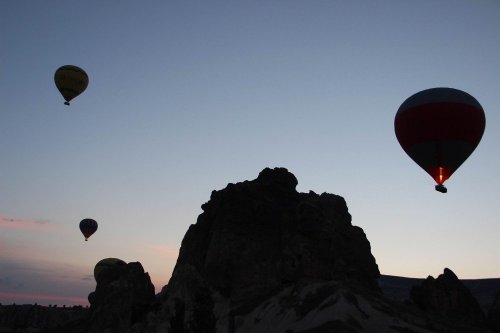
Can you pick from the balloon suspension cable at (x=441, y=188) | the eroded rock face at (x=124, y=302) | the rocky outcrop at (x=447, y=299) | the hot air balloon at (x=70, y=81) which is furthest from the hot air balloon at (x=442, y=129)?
the eroded rock face at (x=124, y=302)

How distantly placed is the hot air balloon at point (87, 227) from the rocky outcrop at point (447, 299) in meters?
76.2

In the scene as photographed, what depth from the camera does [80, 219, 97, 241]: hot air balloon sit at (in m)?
126

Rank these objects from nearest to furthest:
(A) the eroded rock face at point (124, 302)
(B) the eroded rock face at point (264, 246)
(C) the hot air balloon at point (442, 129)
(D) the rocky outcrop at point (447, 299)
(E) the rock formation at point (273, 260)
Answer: (C) the hot air balloon at point (442, 129)
(E) the rock formation at point (273, 260)
(D) the rocky outcrop at point (447, 299)
(B) the eroded rock face at point (264, 246)
(A) the eroded rock face at point (124, 302)

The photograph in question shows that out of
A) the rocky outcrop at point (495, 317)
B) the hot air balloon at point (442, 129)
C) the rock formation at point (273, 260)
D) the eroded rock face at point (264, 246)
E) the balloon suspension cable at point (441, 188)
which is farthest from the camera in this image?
the eroded rock face at point (264, 246)

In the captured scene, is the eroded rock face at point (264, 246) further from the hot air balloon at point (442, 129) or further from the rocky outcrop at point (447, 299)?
the hot air balloon at point (442, 129)

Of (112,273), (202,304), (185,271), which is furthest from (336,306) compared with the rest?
(112,273)

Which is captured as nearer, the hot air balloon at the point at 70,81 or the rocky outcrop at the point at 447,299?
the hot air balloon at the point at 70,81

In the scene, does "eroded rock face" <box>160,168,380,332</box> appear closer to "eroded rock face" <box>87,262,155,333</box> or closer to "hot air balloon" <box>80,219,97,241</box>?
"eroded rock face" <box>87,262,155,333</box>

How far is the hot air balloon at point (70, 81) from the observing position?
8233 cm

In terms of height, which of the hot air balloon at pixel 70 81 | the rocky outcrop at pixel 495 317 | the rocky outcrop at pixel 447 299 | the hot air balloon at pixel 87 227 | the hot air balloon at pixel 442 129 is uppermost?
the hot air balloon at pixel 70 81

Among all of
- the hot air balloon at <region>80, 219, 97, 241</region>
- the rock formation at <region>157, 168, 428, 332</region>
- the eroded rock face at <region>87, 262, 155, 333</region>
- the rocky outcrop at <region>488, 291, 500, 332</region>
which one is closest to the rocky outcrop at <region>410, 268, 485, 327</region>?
the rocky outcrop at <region>488, 291, 500, 332</region>

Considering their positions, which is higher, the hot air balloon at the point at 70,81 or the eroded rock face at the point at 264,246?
the hot air balloon at the point at 70,81

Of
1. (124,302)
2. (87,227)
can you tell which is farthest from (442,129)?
(87,227)

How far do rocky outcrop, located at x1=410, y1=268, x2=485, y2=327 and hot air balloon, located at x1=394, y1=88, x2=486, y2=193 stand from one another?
52904mm
